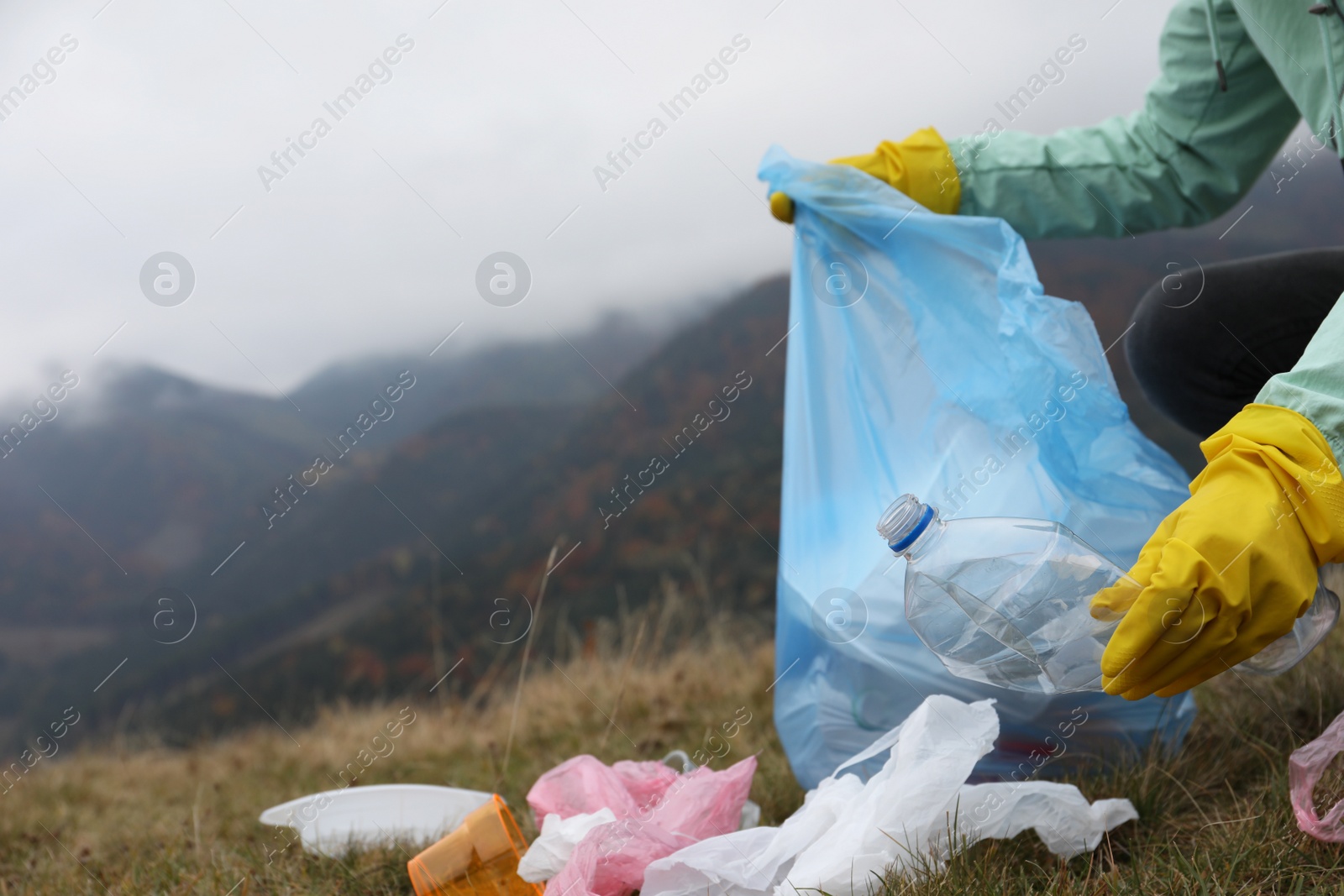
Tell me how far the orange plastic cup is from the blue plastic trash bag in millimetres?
494

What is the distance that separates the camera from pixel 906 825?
3.22 feet

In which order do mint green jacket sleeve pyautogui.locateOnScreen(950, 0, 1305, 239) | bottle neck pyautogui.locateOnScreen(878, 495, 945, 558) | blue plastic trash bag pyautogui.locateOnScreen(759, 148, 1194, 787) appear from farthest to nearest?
mint green jacket sleeve pyautogui.locateOnScreen(950, 0, 1305, 239), blue plastic trash bag pyautogui.locateOnScreen(759, 148, 1194, 787), bottle neck pyautogui.locateOnScreen(878, 495, 945, 558)

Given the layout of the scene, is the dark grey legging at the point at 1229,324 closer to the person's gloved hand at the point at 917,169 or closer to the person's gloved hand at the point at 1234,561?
the person's gloved hand at the point at 917,169

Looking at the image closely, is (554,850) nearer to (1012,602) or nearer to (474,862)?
(474,862)

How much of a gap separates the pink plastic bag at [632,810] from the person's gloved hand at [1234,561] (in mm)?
524

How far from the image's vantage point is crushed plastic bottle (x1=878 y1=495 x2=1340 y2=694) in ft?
3.26

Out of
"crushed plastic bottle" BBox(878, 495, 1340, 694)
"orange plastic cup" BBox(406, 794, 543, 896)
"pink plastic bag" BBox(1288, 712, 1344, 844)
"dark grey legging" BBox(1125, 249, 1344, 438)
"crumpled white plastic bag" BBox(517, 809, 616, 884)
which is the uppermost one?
"orange plastic cup" BBox(406, 794, 543, 896)

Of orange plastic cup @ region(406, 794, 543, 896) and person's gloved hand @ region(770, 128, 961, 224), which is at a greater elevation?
person's gloved hand @ region(770, 128, 961, 224)

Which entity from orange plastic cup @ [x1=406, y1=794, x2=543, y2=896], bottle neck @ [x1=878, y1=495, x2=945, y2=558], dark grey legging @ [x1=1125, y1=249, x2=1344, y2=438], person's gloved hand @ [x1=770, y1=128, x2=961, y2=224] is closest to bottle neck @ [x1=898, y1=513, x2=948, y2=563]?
bottle neck @ [x1=878, y1=495, x2=945, y2=558]

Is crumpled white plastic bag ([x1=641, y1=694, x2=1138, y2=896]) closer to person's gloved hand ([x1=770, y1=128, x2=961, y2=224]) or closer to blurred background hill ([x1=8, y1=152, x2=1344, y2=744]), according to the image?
person's gloved hand ([x1=770, y1=128, x2=961, y2=224])

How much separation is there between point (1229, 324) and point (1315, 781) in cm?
85

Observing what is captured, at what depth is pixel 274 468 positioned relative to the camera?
24.3 feet

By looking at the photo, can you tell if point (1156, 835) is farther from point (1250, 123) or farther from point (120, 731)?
point (120, 731)

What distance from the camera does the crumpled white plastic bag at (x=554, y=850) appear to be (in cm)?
108
